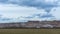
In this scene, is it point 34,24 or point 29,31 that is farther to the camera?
point 29,31

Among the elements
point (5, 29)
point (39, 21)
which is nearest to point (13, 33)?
point (5, 29)

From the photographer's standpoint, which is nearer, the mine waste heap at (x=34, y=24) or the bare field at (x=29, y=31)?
the mine waste heap at (x=34, y=24)

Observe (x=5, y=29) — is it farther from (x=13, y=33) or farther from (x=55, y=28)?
(x=55, y=28)

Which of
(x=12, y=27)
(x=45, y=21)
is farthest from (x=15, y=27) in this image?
(x=45, y=21)

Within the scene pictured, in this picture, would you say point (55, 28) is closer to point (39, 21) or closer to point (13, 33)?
point (39, 21)

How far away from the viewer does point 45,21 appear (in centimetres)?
3297

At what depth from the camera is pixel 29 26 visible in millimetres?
33688

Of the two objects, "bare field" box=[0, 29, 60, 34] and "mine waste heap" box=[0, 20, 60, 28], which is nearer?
"mine waste heap" box=[0, 20, 60, 28]

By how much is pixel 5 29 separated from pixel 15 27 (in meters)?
1.52

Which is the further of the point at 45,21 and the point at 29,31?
the point at 29,31

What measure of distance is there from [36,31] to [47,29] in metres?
1.61

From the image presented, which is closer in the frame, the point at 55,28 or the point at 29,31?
the point at 55,28

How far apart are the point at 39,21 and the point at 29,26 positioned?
1.19 meters

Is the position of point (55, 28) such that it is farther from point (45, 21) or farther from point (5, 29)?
point (5, 29)
